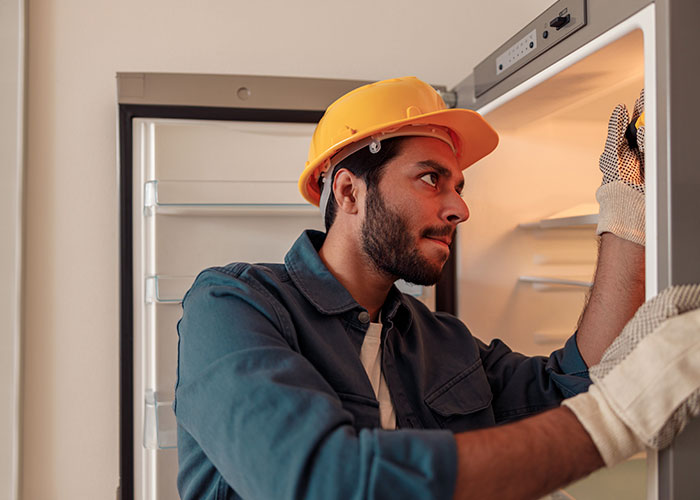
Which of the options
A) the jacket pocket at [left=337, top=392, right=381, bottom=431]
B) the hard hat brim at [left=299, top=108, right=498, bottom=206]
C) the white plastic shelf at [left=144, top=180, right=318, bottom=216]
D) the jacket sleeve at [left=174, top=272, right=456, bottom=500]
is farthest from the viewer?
the white plastic shelf at [left=144, top=180, right=318, bottom=216]

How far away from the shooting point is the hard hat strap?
1.16m

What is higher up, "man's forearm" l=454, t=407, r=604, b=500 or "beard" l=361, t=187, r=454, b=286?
"beard" l=361, t=187, r=454, b=286

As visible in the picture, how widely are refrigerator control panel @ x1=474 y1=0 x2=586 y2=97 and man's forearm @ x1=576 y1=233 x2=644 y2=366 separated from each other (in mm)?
385

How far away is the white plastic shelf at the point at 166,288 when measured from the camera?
4.89ft

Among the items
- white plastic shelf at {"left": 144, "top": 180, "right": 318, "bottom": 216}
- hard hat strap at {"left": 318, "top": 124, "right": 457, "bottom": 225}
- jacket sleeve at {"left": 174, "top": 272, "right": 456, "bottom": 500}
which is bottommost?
jacket sleeve at {"left": 174, "top": 272, "right": 456, "bottom": 500}

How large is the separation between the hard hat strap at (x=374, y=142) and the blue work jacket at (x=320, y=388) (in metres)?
0.12

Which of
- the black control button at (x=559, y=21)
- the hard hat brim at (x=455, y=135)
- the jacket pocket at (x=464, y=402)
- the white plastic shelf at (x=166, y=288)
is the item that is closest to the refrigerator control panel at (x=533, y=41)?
the black control button at (x=559, y=21)

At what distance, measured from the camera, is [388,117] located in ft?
3.80

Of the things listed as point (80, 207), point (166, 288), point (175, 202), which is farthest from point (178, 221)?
point (80, 207)

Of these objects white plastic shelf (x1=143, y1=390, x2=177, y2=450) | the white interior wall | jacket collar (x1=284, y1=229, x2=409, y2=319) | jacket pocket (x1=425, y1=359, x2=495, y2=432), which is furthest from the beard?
the white interior wall

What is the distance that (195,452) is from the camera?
99 centimetres

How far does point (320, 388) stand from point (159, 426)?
803mm

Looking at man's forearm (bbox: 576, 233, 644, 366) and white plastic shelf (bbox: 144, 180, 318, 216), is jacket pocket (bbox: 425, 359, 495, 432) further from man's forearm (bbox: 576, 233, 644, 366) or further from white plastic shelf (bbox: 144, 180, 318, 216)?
white plastic shelf (bbox: 144, 180, 318, 216)

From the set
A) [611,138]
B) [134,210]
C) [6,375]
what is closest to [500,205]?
[611,138]
